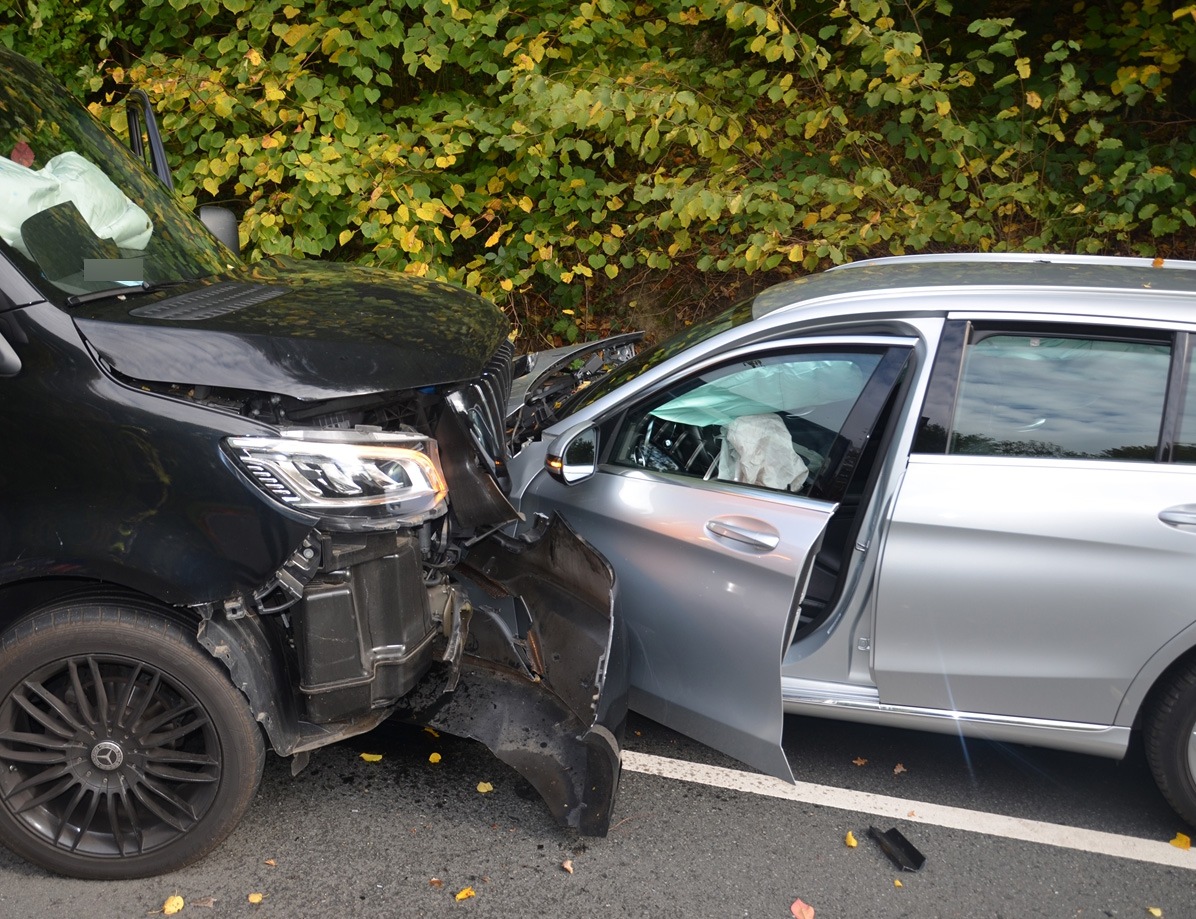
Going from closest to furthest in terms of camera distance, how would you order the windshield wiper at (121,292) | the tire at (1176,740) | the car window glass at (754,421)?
the windshield wiper at (121,292), the tire at (1176,740), the car window glass at (754,421)

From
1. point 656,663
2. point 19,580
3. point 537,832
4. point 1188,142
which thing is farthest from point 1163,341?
point 1188,142

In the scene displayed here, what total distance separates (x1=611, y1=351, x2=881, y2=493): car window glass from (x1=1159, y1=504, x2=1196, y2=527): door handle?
941 mm

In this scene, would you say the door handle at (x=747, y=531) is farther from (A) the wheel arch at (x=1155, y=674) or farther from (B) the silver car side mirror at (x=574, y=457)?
(A) the wheel arch at (x=1155, y=674)

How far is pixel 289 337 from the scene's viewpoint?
2.97 metres

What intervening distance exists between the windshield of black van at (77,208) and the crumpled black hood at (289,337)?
0.15 meters

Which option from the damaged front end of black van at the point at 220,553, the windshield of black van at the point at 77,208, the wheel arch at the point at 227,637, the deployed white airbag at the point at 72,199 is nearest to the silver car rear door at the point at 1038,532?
the damaged front end of black van at the point at 220,553

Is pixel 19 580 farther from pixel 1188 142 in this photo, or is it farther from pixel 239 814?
pixel 1188 142

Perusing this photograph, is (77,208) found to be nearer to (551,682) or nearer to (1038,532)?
(551,682)

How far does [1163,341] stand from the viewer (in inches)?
127

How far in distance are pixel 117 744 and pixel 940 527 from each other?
245 cm

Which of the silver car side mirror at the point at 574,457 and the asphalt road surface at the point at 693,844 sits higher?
the silver car side mirror at the point at 574,457

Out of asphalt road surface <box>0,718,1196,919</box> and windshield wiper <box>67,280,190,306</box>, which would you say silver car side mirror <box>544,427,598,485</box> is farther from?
windshield wiper <box>67,280,190,306</box>

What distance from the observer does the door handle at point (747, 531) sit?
10.8 feet

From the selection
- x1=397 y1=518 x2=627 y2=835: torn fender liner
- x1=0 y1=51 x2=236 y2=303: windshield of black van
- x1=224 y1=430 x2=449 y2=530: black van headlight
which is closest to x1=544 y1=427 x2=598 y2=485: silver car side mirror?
x1=397 y1=518 x2=627 y2=835: torn fender liner
